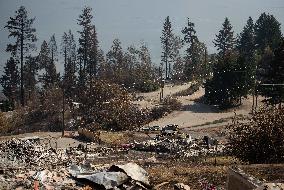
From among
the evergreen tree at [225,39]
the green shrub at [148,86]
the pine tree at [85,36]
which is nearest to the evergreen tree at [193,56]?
the evergreen tree at [225,39]

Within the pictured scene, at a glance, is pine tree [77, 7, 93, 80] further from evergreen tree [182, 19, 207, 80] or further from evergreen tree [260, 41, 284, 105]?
evergreen tree [260, 41, 284, 105]

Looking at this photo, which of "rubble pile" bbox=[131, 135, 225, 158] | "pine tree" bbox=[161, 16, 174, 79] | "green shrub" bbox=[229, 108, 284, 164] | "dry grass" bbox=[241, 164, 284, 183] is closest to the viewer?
"dry grass" bbox=[241, 164, 284, 183]

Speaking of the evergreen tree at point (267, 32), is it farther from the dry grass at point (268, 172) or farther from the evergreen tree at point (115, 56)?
the dry grass at point (268, 172)

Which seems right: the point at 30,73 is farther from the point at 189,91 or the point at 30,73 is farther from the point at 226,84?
the point at 226,84

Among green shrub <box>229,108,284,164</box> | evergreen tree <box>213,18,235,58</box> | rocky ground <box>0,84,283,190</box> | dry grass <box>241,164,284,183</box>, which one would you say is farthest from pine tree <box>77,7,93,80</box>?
dry grass <box>241,164,284,183</box>

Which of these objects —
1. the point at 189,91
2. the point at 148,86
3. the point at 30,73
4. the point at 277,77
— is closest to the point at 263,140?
the point at 277,77

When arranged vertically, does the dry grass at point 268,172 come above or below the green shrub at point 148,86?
below

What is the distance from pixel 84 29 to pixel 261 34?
104 feet

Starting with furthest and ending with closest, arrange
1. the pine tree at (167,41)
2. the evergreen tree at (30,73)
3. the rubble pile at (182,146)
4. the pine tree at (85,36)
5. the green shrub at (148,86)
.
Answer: the pine tree at (167,41) < the evergreen tree at (30,73) < the pine tree at (85,36) < the green shrub at (148,86) < the rubble pile at (182,146)

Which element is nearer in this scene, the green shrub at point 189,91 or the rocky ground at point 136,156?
the rocky ground at point 136,156

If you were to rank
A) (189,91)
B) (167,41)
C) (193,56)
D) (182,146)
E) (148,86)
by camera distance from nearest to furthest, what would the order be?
(182,146) < (189,91) < (148,86) < (193,56) < (167,41)

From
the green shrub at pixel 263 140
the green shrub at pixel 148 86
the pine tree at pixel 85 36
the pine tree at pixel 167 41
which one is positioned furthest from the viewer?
the pine tree at pixel 167 41

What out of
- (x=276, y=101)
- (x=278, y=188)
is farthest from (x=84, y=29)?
(x=278, y=188)

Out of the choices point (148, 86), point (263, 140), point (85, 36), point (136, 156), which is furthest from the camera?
point (85, 36)
